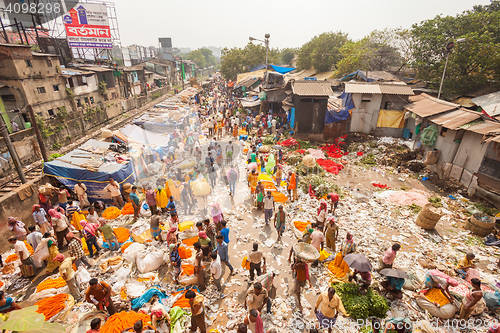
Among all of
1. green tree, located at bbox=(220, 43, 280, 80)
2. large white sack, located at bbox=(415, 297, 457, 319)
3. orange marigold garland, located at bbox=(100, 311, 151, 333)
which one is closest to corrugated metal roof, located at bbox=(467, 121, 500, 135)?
large white sack, located at bbox=(415, 297, 457, 319)

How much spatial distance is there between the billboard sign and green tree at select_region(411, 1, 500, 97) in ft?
109

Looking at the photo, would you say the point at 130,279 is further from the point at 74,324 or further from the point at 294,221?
the point at 294,221

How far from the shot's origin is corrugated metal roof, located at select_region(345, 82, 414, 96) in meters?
15.8

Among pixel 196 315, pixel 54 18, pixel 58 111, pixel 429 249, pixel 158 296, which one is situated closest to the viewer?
pixel 196 315

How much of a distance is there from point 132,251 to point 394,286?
24.5ft

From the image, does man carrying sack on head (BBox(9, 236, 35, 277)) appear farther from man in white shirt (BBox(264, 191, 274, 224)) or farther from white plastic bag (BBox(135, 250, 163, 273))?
man in white shirt (BBox(264, 191, 274, 224))

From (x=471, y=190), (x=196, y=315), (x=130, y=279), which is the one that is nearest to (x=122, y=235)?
(x=130, y=279)

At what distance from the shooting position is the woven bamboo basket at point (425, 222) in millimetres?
8203

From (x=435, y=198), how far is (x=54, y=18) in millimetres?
38843

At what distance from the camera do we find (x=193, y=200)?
32.7ft

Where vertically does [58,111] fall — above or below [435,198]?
above

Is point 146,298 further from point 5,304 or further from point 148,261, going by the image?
point 5,304

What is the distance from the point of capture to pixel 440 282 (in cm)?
548

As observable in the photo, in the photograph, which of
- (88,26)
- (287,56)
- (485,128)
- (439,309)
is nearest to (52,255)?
(439,309)
